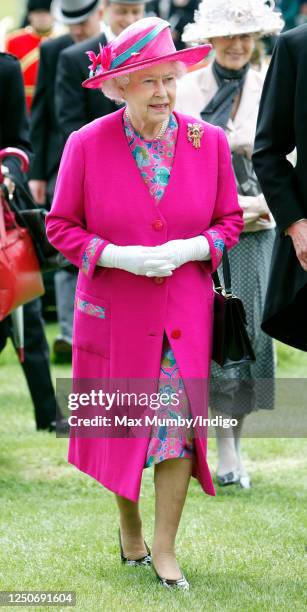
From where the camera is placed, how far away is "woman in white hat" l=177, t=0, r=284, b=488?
20.3ft

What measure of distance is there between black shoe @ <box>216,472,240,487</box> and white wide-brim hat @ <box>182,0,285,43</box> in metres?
1.92

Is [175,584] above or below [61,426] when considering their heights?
above

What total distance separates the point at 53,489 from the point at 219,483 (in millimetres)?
738

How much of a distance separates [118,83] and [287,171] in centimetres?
64

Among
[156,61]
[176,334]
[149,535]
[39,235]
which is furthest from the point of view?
[39,235]

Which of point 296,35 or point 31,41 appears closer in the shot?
point 296,35

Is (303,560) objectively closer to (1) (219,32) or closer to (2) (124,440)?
(2) (124,440)

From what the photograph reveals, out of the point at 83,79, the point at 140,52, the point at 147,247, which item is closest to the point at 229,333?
the point at 147,247

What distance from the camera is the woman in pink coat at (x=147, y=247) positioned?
15.4 feet

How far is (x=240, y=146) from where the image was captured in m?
6.20

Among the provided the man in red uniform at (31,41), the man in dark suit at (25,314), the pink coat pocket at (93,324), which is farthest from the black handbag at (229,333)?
the man in red uniform at (31,41)

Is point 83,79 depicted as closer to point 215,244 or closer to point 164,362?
point 215,244

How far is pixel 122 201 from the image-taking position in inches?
186

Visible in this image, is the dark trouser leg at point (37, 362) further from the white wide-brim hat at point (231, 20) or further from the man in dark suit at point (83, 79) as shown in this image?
the white wide-brim hat at point (231, 20)
